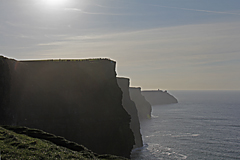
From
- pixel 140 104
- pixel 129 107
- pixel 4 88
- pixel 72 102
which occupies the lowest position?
pixel 140 104

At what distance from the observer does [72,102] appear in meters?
55.0

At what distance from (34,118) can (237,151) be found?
54533 mm

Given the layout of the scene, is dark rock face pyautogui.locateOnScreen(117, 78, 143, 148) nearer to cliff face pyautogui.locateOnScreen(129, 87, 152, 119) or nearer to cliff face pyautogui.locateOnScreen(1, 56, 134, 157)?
cliff face pyautogui.locateOnScreen(1, 56, 134, 157)

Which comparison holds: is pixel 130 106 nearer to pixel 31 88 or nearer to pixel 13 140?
pixel 31 88

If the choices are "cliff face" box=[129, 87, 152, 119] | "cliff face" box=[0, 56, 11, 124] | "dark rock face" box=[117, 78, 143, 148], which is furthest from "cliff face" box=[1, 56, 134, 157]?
"cliff face" box=[129, 87, 152, 119]

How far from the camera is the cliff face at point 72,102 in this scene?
164 feet

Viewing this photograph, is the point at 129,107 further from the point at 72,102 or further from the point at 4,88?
the point at 4,88

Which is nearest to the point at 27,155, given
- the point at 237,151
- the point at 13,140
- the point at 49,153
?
the point at 49,153

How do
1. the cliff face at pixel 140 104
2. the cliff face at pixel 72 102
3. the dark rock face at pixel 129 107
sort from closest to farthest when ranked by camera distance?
the cliff face at pixel 72 102, the dark rock face at pixel 129 107, the cliff face at pixel 140 104

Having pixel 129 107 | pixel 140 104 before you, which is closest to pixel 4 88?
pixel 129 107

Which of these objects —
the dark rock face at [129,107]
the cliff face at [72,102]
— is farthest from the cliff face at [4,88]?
the dark rock face at [129,107]

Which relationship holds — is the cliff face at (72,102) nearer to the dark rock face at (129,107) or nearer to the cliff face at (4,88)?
the cliff face at (4,88)

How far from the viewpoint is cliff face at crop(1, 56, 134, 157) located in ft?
164

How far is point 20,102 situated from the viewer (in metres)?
49.7
